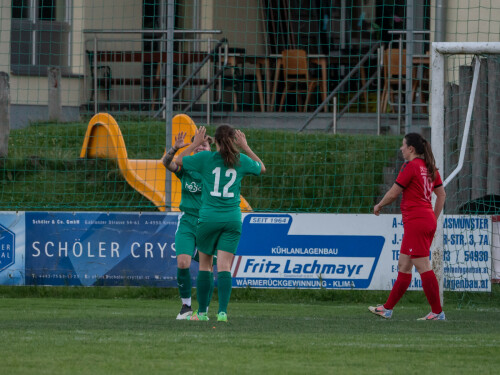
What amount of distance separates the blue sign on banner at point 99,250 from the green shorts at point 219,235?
3401 millimetres

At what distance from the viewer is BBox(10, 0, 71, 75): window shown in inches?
733

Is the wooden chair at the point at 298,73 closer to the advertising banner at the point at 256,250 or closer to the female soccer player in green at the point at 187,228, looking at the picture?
the advertising banner at the point at 256,250

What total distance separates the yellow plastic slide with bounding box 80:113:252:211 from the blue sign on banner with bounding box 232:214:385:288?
1304 millimetres

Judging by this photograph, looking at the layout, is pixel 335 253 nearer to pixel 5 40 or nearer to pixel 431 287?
pixel 431 287

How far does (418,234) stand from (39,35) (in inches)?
442

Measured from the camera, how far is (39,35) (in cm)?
1928

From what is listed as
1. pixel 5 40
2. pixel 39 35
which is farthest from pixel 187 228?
pixel 39 35

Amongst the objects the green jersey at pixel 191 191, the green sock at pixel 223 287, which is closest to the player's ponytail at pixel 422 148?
the green jersey at pixel 191 191

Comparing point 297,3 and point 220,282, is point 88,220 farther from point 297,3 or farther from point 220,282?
point 297,3

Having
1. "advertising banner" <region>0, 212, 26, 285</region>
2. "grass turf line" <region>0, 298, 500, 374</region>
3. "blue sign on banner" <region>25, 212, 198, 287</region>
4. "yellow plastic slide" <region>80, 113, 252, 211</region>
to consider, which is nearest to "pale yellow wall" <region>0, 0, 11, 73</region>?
"yellow plastic slide" <region>80, 113, 252, 211</region>

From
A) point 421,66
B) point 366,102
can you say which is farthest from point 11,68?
point 421,66

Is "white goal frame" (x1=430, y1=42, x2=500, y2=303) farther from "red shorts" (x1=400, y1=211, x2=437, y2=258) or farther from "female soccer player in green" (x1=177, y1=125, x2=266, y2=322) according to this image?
"female soccer player in green" (x1=177, y1=125, x2=266, y2=322)

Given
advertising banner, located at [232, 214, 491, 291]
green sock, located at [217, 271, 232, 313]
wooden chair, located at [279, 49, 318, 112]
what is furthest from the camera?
wooden chair, located at [279, 49, 318, 112]

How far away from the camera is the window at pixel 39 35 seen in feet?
61.1
